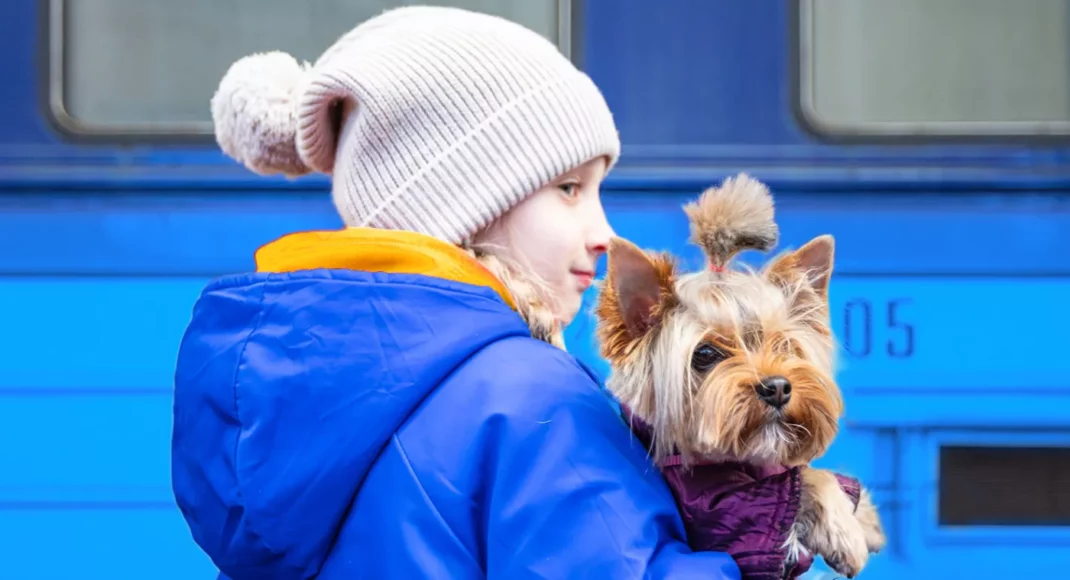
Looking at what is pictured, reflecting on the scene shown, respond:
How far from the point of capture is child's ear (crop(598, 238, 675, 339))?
3.43ft

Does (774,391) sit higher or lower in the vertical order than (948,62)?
lower

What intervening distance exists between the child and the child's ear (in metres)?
0.07

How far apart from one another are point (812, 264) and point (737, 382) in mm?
177

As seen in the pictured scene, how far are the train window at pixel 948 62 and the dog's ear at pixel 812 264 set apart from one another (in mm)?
1247

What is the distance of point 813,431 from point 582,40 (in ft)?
4.65

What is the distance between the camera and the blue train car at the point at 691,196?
2.24 metres

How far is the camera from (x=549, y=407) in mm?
1009

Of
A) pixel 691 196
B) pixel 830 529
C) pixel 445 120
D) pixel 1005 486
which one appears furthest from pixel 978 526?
pixel 445 120

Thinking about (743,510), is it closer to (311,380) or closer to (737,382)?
(737,382)

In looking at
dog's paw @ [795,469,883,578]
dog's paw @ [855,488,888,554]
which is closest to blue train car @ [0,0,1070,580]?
dog's paw @ [855,488,888,554]

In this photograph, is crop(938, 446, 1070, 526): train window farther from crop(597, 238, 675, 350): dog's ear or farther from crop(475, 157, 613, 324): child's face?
crop(597, 238, 675, 350): dog's ear

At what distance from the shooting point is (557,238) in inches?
50.3

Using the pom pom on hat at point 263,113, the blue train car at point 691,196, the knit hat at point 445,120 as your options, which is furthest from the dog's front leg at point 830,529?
the blue train car at point 691,196

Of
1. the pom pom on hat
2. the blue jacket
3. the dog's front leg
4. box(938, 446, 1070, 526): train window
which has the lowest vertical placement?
box(938, 446, 1070, 526): train window
